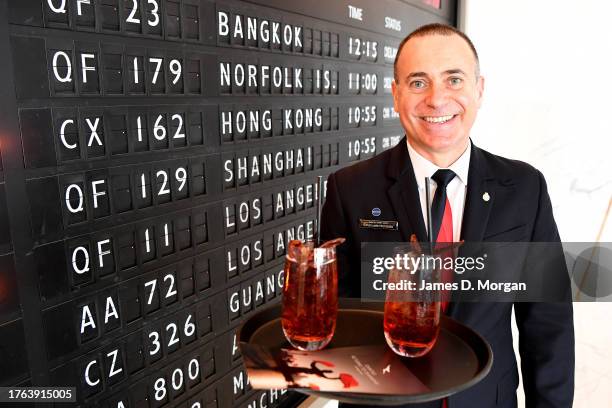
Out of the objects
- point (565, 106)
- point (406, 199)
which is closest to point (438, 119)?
point (406, 199)

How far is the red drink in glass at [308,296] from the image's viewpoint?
99 cm

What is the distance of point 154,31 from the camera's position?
4.58ft

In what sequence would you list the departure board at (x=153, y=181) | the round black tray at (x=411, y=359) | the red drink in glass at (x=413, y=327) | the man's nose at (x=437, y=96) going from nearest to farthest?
the round black tray at (x=411, y=359) < the red drink in glass at (x=413, y=327) < the departure board at (x=153, y=181) < the man's nose at (x=437, y=96)

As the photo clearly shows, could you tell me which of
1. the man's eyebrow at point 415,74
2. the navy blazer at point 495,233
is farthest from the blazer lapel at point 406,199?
the man's eyebrow at point 415,74

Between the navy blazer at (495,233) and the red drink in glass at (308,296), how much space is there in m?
0.45

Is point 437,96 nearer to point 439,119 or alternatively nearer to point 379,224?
point 439,119

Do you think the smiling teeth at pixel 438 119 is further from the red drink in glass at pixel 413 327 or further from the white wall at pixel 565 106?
the white wall at pixel 565 106

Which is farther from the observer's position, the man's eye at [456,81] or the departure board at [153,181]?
the man's eye at [456,81]

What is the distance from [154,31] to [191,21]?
14 cm

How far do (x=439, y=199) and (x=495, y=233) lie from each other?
173 millimetres

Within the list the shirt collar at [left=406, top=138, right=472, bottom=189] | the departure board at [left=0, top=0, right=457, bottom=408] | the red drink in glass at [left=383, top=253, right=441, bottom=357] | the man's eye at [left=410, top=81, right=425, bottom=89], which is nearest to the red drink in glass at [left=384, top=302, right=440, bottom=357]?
the red drink in glass at [left=383, top=253, right=441, bottom=357]

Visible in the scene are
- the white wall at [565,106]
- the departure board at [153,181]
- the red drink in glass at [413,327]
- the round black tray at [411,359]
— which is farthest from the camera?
the white wall at [565,106]

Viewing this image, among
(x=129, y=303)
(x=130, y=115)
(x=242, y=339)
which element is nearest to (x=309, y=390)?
(x=242, y=339)

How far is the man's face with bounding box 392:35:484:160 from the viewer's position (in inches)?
52.9
